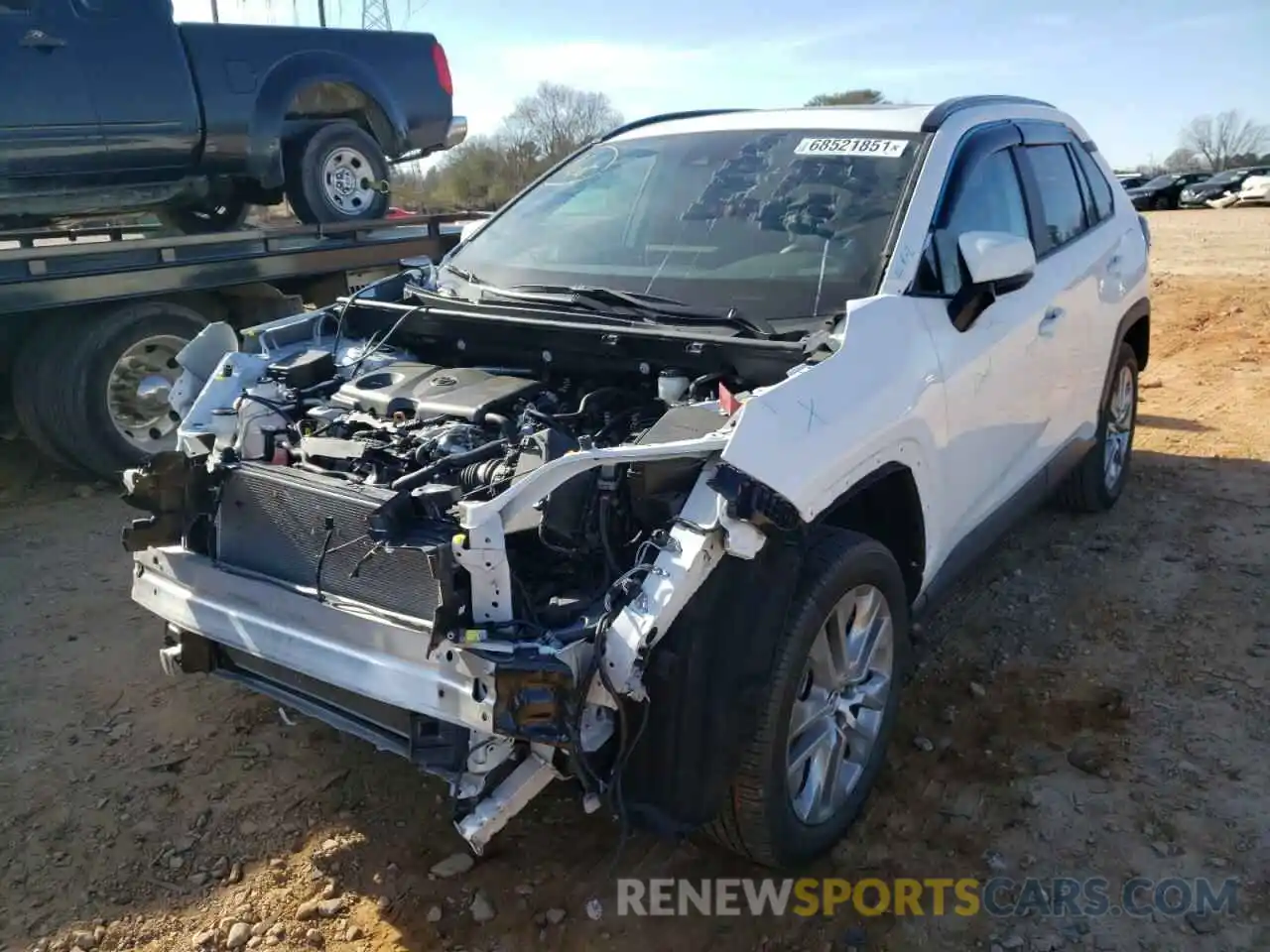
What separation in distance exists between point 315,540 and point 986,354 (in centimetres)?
223

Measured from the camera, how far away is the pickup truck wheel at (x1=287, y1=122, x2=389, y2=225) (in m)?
7.61

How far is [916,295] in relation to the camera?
3.19m

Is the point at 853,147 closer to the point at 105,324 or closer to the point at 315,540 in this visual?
the point at 315,540

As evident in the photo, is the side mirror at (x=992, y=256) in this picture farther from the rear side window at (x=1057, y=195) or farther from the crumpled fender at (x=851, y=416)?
the rear side window at (x=1057, y=195)

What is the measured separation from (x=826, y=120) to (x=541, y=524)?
7.21 ft

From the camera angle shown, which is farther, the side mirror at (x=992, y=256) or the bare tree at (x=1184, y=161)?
the bare tree at (x=1184, y=161)

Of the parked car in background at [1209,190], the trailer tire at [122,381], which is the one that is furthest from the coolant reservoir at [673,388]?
the parked car in background at [1209,190]

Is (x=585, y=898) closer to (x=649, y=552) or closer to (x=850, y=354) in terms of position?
(x=649, y=552)

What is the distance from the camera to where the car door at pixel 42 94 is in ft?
19.9

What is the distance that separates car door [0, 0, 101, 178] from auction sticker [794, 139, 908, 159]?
195 inches

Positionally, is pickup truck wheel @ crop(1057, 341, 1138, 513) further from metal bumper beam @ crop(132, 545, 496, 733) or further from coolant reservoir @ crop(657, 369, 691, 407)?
metal bumper beam @ crop(132, 545, 496, 733)

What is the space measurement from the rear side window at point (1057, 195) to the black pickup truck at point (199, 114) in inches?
207

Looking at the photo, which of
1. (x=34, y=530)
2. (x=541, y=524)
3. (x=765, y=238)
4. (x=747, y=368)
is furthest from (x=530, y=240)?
(x=34, y=530)

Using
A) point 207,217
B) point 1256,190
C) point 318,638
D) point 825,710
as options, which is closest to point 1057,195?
point 825,710
